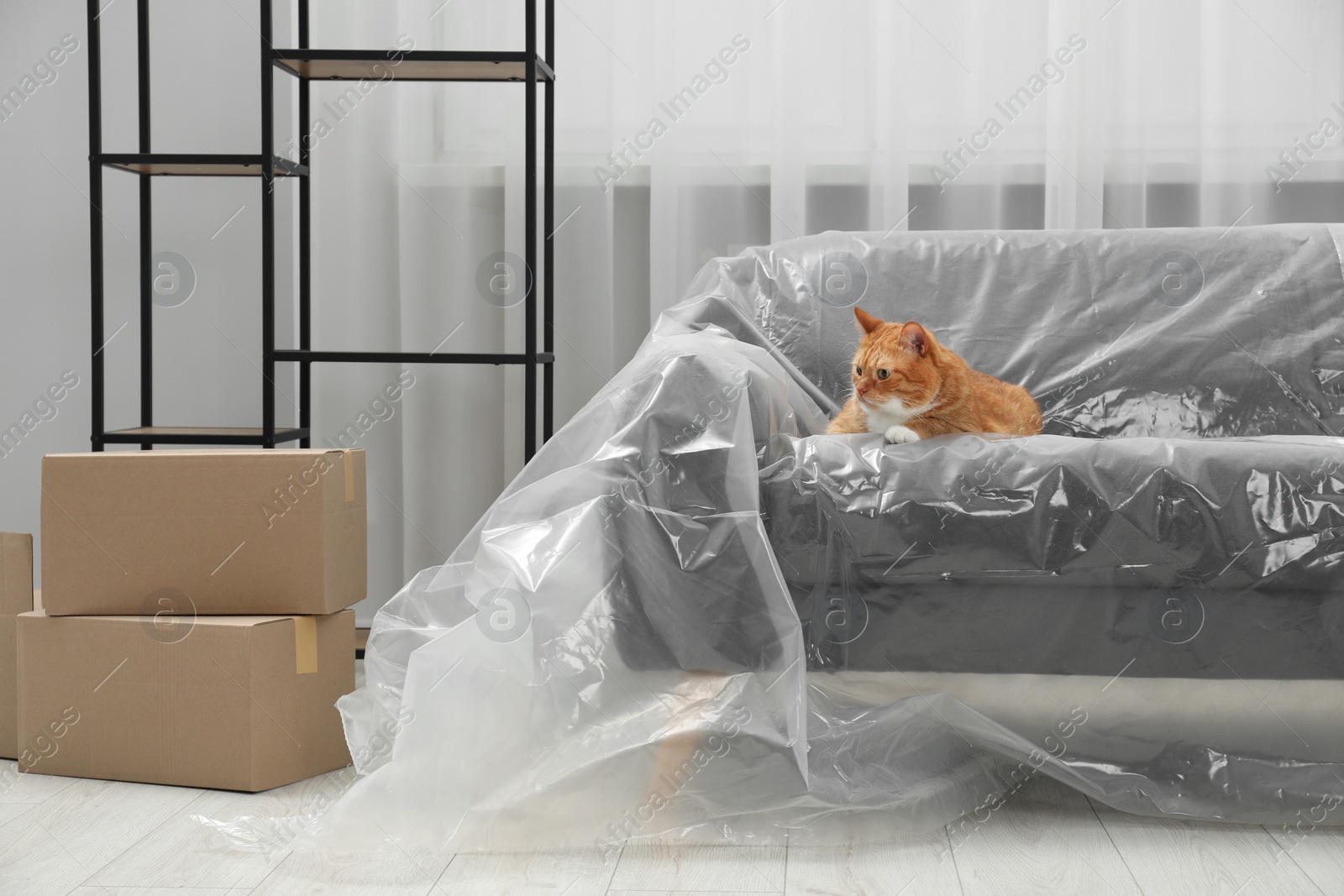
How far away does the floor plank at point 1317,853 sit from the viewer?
41.0 inches

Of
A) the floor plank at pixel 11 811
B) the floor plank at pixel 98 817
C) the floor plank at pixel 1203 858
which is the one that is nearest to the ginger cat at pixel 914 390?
the floor plank at pixel 1203 858

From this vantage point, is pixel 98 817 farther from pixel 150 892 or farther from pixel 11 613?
pixel 11 613

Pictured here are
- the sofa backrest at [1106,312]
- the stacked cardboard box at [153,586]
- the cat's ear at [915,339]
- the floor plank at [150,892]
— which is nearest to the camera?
the floor plank at [150,892]

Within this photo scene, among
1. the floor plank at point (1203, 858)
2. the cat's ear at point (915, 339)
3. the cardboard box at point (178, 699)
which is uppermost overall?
the cat's ear at point (915, 339)

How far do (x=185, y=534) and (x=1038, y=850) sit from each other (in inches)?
45.7

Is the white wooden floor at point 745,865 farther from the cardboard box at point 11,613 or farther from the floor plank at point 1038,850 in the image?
the cardboard box at point 11,613

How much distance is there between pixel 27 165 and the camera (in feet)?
7.14

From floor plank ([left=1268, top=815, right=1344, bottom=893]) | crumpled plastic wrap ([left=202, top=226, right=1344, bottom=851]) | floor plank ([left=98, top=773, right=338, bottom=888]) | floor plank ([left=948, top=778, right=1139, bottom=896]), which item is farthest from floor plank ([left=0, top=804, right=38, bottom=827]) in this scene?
floor plank ([left=1268, top=815, right=1344, bottom=893])

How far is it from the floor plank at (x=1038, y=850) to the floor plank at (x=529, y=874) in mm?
388

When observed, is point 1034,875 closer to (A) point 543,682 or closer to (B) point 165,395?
(A) point 543,682

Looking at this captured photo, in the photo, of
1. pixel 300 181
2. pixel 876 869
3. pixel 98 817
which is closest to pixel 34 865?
pixel 98 817

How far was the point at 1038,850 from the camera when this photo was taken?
1120 mm

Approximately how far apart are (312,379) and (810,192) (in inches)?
44.2

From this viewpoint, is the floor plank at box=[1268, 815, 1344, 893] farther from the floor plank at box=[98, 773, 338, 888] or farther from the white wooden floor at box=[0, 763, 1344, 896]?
the floor plank at box=[98, 773, 338, 888]
